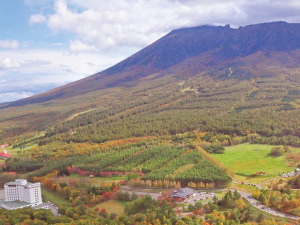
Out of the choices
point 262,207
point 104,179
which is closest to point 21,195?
point 104,179

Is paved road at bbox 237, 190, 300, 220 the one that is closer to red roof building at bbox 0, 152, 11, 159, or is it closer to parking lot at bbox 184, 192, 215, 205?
parking lot at bbox 184, 192, 215, 205

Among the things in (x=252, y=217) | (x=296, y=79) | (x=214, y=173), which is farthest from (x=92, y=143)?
(x=296, y=79)

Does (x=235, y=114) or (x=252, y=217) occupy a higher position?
(x=235, y=114)

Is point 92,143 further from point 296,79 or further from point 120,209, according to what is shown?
point 296,79

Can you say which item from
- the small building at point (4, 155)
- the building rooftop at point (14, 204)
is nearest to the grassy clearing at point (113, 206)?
the building rooftop at point (14, 204)

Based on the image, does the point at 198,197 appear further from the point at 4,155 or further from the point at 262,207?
the point at 4,155

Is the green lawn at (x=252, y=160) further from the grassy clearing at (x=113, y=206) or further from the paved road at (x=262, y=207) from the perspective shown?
the grassy clearing at (x=113, y=206)
